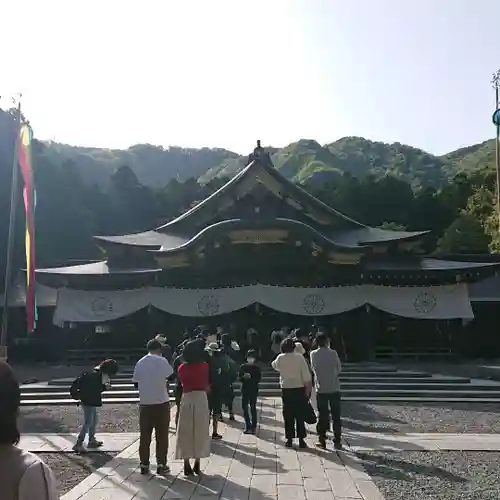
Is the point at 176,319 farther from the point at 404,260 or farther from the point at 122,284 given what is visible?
the point at 404,260

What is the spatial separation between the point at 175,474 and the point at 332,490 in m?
1.89

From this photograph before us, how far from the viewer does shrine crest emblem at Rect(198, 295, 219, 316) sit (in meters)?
21.8

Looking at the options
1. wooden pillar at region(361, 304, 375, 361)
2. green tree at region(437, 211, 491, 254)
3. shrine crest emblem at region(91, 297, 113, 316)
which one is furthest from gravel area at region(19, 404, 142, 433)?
green tree at region(437, 211, 491, 254)

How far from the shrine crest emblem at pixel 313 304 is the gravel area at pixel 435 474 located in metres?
13.1

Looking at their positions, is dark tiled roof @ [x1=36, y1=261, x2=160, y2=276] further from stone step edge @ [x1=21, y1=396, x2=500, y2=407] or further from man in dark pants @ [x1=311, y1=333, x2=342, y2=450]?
man in dark pants @ [x1=311, y1=333, x2=342, y2=450]

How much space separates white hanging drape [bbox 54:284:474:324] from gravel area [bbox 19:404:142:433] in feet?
25.0

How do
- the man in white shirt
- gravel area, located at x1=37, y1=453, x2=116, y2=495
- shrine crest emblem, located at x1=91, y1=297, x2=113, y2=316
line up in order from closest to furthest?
gravel area, located at x1=37, y1=453, x2=116, y2=495
the man in white shirt
shrine crest emblem, located at x1=91, y1=297, x2=113, y2=316

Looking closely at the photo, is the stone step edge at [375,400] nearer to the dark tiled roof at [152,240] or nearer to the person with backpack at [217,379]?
the person with backpack at [217,379]

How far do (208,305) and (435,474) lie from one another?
1502 centimetres

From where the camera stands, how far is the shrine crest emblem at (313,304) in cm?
2181

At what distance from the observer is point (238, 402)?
14.1 metres

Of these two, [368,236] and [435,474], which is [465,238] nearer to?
[368,236]

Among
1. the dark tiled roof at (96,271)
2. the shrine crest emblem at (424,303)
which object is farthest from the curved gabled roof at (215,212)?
the shrine crest emblem at (424,303)

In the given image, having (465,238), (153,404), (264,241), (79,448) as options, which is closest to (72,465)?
(79,448)
